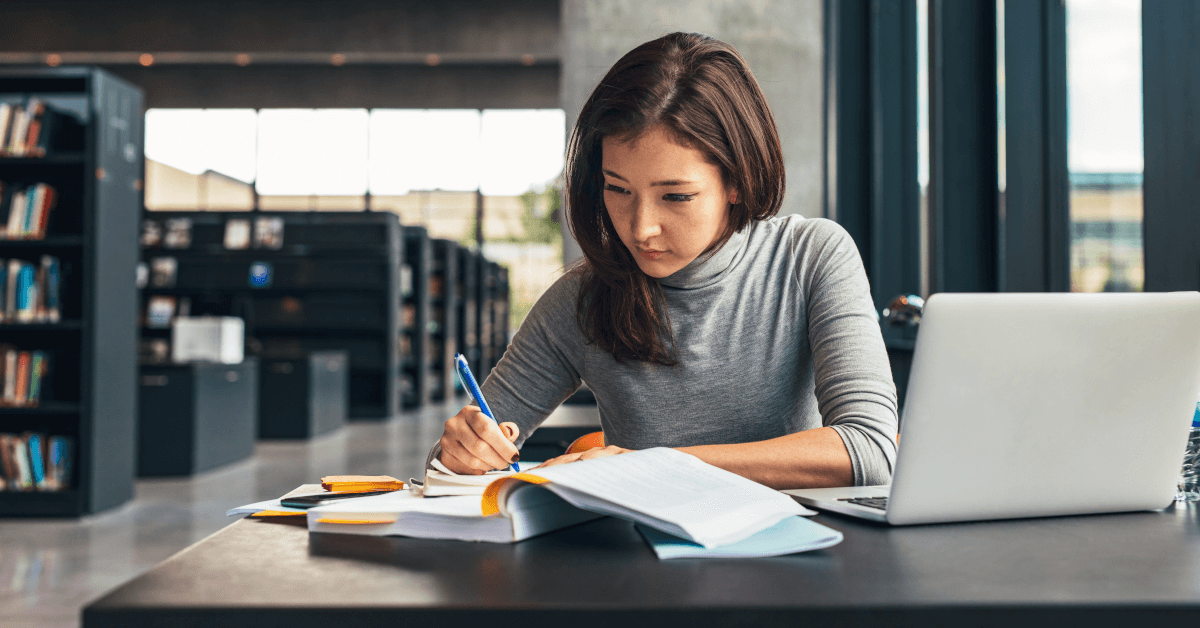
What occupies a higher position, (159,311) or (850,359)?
(159,311)

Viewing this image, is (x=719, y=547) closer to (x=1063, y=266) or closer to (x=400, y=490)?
(x=400, y=490)

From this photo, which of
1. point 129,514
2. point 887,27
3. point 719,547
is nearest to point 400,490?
point 719,547

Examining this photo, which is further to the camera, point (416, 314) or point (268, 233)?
point (416, 314)

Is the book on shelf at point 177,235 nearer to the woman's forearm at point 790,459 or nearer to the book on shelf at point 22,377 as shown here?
the book on shelf at point 22,377

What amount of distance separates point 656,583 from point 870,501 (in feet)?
1.17

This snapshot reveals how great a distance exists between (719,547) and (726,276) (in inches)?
28.8

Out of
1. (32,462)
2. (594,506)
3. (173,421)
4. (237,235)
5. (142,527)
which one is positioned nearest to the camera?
(594,506)

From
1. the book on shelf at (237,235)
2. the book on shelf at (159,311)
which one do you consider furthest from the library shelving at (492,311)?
the book on shelf at (159,311)

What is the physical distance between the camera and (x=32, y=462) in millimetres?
4113

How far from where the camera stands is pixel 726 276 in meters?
1.35

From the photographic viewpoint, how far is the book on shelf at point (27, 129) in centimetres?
416

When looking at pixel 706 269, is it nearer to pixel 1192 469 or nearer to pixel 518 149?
pixel 1192 469

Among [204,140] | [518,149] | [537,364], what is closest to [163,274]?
[204,140]

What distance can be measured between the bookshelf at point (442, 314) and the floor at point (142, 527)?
3.85 m
